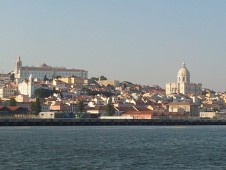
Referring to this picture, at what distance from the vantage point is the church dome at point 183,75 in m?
190

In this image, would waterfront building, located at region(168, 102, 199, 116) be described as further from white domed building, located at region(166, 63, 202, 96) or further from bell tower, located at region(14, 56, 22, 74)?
bell tower, located at region(14, 56, 22, 74)

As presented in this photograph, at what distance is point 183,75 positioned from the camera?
19012cm

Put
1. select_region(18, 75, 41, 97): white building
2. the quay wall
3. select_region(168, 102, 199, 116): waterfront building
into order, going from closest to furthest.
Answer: the quay wall → select_region(168, 102, 199, 116): waterfront building → select_region(18, 75, 41, 97): white building

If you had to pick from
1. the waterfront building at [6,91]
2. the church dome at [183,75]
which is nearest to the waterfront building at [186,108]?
the waterfront building at [6,91]

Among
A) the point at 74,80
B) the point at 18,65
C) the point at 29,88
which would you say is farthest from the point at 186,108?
the point at 18,65

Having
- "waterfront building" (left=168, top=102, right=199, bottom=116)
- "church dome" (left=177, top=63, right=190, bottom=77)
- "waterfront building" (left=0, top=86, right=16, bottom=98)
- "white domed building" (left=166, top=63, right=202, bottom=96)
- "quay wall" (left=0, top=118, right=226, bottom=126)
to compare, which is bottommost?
"quay wall" (left=0, top=118, right=226, bottom=126)

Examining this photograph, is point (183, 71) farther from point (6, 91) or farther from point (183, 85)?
point (6, 91)

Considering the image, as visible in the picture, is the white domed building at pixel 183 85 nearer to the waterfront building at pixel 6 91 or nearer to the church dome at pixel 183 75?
the church dome at pixel 183 75

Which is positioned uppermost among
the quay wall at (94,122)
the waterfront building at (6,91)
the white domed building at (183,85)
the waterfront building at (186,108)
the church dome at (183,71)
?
the church dome at (183,71)

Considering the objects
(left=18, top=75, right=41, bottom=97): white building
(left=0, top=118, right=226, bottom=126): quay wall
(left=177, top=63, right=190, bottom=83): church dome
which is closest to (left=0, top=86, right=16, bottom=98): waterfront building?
(left=18, top=75, right=41, bottom=97): white building

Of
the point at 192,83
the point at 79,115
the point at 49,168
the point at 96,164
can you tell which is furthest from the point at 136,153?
the point at 192,83

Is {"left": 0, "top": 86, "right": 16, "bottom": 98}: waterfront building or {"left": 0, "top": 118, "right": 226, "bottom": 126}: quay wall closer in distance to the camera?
{"left": 0, "top": 118, "right": 226, "bottom": 126}: quay wall

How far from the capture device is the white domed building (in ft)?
621

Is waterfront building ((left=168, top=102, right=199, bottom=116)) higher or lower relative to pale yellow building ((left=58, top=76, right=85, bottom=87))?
lower
